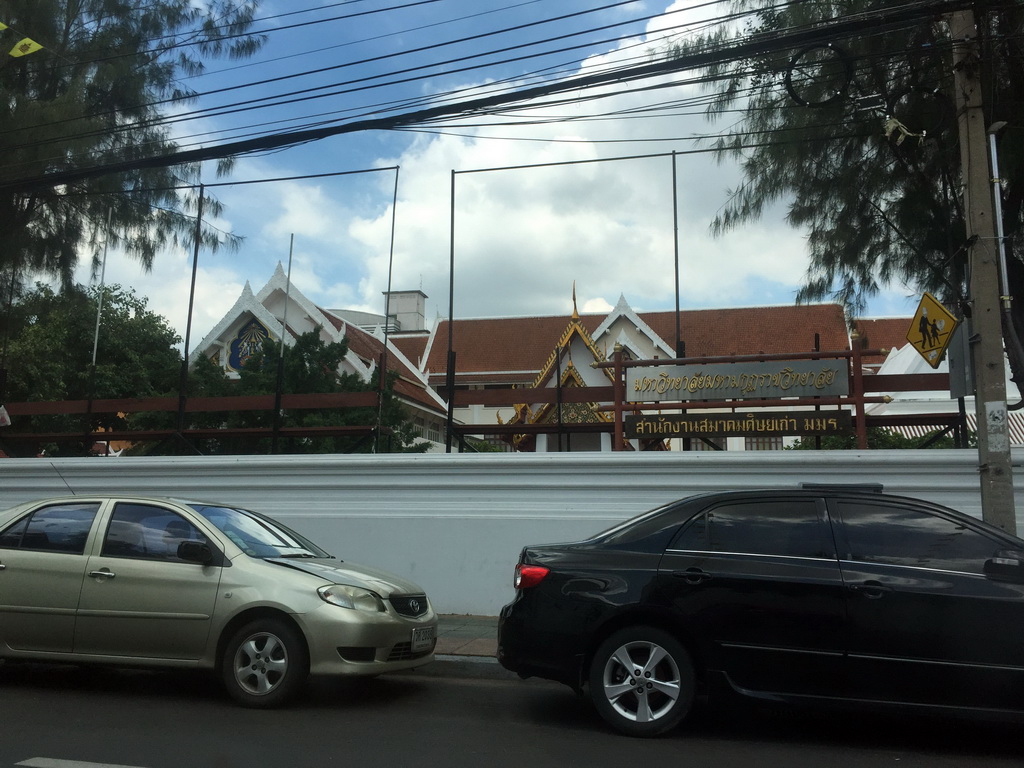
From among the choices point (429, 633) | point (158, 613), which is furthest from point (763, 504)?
point (158, 613)

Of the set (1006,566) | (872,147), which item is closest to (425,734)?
(1006,566)

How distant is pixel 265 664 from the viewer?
6254 millimetres

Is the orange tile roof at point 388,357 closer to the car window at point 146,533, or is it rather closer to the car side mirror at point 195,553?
the car window at point 146,533

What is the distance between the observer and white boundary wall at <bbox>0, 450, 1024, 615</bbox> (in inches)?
368

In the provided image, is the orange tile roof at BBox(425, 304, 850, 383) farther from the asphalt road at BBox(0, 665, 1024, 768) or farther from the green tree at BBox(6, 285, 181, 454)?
the asphalt road at BBox(0, 665, 1024, 768)

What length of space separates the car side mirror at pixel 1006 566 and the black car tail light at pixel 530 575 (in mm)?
2596

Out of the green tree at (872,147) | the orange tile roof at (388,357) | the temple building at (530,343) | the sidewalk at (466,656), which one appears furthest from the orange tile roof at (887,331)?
the sidewalk at (466,656)

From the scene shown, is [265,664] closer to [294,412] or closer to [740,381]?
[740,381]

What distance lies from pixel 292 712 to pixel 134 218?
11035 millimetres

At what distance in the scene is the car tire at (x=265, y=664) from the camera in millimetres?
6195

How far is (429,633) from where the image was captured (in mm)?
6926

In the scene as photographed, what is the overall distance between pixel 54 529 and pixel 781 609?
5.36m

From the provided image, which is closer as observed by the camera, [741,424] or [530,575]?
[530,575]

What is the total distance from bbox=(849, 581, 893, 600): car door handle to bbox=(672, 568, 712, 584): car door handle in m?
0.84
